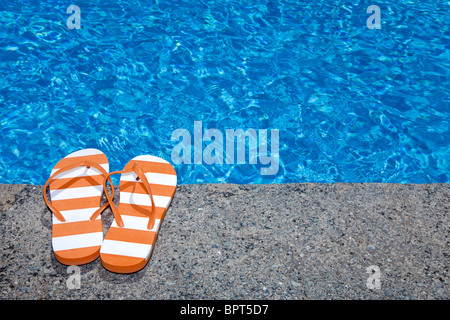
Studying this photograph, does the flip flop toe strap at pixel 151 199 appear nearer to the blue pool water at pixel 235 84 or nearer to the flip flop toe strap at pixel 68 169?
the flip flop toe strap at pixel 68 169

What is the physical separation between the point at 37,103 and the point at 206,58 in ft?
6.02

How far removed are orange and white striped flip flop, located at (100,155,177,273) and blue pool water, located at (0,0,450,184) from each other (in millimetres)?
557

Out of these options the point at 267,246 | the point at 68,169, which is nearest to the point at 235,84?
the point at 68,169

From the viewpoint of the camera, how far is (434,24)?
17.7 feet

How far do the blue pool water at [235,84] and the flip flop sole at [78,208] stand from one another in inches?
24.4

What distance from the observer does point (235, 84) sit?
4766 millimetres

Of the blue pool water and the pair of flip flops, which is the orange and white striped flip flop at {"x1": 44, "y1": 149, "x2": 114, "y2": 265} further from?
the blue pool water

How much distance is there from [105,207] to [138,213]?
237 mm

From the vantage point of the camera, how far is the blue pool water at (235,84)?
4.22m

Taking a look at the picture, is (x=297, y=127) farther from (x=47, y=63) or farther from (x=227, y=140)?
(x=47, y=63)

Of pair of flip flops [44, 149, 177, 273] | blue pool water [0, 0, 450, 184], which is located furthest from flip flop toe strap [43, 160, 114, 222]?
blue pool water [0, 0, 450, 184]

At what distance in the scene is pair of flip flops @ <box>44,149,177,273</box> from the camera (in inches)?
113

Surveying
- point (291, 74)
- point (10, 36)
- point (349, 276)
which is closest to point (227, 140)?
point (291, 74)
